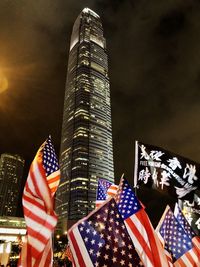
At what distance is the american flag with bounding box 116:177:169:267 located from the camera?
8320mm

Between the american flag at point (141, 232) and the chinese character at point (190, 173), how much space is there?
4417 millimetres

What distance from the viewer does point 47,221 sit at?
25.4 feet

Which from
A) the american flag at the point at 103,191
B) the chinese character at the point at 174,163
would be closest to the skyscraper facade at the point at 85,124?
the american flag at the point at 103,191

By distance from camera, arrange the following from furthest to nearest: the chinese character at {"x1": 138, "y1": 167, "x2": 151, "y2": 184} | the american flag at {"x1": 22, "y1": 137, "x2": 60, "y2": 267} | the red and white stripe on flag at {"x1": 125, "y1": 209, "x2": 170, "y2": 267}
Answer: the chinese character at {"x1": 138, "y1": 167, "x2": 151, "y2": 184} < the red and white stripe on flag at {"x1": 125, "y1": 209, "x2": 170, "y2": 267} < the american flag at {"x1": 22, "y1": 137, "x2": 60, "y2": 267}

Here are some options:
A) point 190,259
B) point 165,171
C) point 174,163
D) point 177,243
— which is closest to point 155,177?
point 165,171

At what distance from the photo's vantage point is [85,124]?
16038 cm

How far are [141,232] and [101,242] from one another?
186 cm

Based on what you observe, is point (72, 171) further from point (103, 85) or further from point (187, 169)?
point (187, 169)

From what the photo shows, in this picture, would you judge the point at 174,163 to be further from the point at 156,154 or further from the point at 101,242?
the point at 101,242

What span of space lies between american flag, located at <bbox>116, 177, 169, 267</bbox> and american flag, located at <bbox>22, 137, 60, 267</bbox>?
7.16 feet

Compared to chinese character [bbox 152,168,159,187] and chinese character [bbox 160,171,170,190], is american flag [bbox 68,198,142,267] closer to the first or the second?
chinese character [bbox 152,168,159,187]

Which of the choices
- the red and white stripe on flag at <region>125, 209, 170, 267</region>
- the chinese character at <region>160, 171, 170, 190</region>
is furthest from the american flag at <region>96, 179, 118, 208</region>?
the red and white stripe on flag at <region>125, 209, 170, 267</region>

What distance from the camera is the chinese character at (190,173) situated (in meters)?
12.9

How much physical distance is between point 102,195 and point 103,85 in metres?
164
